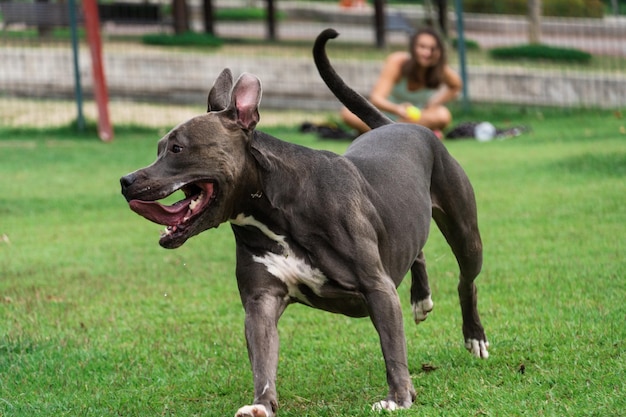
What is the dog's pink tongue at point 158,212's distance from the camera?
4.54m

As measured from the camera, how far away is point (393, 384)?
475 cm

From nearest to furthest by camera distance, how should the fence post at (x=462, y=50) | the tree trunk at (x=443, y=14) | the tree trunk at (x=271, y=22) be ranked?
1. the fence post at (x=462, y=50)
2. the tree trunk at (x=271, y=22)
3. the tree trunk at (x=443, y=14)

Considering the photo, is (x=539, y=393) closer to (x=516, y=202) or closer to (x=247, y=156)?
(x=247, y=156)

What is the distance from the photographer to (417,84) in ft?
45.4

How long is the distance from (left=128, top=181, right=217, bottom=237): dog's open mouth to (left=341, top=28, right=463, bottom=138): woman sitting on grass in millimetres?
8527

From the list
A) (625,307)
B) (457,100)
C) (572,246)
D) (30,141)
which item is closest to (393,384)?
(625,307)

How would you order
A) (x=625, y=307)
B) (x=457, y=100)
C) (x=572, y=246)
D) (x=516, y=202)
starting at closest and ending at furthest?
(x=625, y=307) → (x=572, y=246) → (x=516, y=202) → (x=457, y=100)

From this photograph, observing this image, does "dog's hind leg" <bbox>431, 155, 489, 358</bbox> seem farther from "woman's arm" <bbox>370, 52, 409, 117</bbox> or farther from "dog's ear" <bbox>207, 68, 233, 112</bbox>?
"woman's arm" <bbox>370, 52, 409, 117</bbox>

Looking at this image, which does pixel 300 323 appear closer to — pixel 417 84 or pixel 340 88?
pixel 340 88

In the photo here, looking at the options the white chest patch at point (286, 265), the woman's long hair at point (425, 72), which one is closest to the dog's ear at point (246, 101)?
the white chest patch at point (286, 265)

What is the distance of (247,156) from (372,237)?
2.06 feet

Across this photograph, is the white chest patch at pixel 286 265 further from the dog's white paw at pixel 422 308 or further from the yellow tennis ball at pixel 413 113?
the yellow tennis ball at pixel 413 113

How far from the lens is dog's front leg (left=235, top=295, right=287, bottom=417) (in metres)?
4.62

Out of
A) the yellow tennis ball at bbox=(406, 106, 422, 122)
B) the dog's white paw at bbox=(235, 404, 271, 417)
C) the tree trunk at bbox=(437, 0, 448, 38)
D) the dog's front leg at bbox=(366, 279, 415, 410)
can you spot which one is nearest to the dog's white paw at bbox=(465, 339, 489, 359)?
the dog's front leg at bbox=(366, 279, 415, 410)
